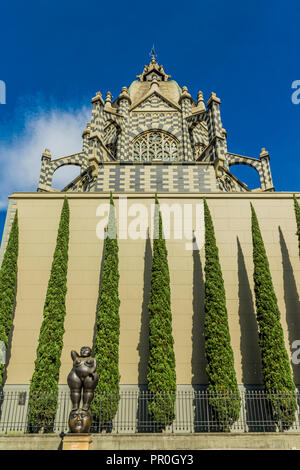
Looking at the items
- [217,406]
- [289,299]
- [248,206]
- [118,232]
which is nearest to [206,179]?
[248,206]

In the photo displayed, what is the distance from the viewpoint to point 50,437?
32.1ft

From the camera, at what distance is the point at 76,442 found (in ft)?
26.0

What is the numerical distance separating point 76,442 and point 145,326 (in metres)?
6.58

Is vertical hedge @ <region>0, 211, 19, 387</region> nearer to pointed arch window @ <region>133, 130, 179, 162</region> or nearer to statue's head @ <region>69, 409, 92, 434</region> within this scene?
statue's head @ <region>69, 409, 92, 434</region>

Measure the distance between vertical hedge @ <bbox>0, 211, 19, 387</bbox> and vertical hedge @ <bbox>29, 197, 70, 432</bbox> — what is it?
1469mm

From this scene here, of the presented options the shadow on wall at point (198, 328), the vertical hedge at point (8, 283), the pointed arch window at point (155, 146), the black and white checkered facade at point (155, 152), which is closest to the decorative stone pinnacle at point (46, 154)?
the black and white checkered facade at point (155, 152)

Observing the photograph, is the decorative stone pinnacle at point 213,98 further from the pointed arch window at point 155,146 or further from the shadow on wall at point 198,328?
the shadow on wall at point 198,328

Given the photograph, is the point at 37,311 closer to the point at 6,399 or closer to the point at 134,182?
the point at 6,399

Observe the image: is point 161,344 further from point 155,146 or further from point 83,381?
point 155,146

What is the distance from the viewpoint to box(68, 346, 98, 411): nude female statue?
8617mm

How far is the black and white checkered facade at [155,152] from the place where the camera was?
65.8 ft

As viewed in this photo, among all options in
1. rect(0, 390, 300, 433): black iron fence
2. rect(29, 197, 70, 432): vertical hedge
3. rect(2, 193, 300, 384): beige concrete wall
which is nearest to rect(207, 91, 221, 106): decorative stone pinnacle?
rect(2, 193, 300, 384): beige concrete wall

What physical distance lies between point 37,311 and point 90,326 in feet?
8.09

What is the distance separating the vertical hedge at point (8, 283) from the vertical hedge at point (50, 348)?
4.82 ft
